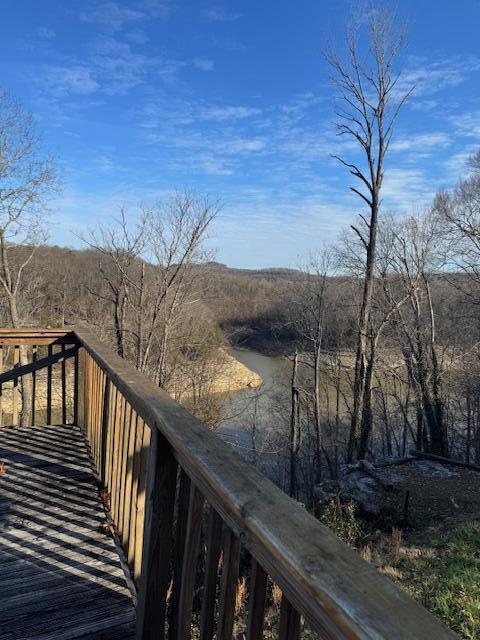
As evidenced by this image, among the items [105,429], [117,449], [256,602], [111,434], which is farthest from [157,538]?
[105,429]

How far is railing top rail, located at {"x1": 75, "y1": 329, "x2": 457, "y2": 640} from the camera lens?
0.65 meters

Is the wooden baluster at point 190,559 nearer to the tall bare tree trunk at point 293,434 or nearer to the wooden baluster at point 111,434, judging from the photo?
the wooden baluster at point 111,434

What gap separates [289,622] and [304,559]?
6.6 inches

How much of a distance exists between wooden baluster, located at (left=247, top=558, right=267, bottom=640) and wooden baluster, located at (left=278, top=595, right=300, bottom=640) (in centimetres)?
12

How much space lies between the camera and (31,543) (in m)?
2.59

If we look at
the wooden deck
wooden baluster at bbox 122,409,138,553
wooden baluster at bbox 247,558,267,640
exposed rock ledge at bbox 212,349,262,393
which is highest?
wooden baluster at bbox 247,558,267,640

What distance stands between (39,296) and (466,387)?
68.7 ft

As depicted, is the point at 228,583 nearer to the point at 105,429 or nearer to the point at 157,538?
the point at 157,538

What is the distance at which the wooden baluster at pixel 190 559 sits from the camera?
1.38 metres

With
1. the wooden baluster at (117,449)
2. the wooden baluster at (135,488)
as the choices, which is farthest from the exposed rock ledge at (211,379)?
the wooden baluster at (135,488)

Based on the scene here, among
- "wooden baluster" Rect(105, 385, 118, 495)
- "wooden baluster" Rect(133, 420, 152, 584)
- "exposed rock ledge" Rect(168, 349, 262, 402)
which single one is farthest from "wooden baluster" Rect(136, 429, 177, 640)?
"exposed rock ledge" Rect(168, 349, 262, 402)

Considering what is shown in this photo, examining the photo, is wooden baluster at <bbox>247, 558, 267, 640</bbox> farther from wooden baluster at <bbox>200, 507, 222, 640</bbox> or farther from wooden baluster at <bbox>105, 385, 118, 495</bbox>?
wooden baluster at <bbox>105, 385, 118, 495</bbox>

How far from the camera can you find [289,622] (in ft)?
2.82

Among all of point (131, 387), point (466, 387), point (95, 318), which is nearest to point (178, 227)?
point (95, 318)
